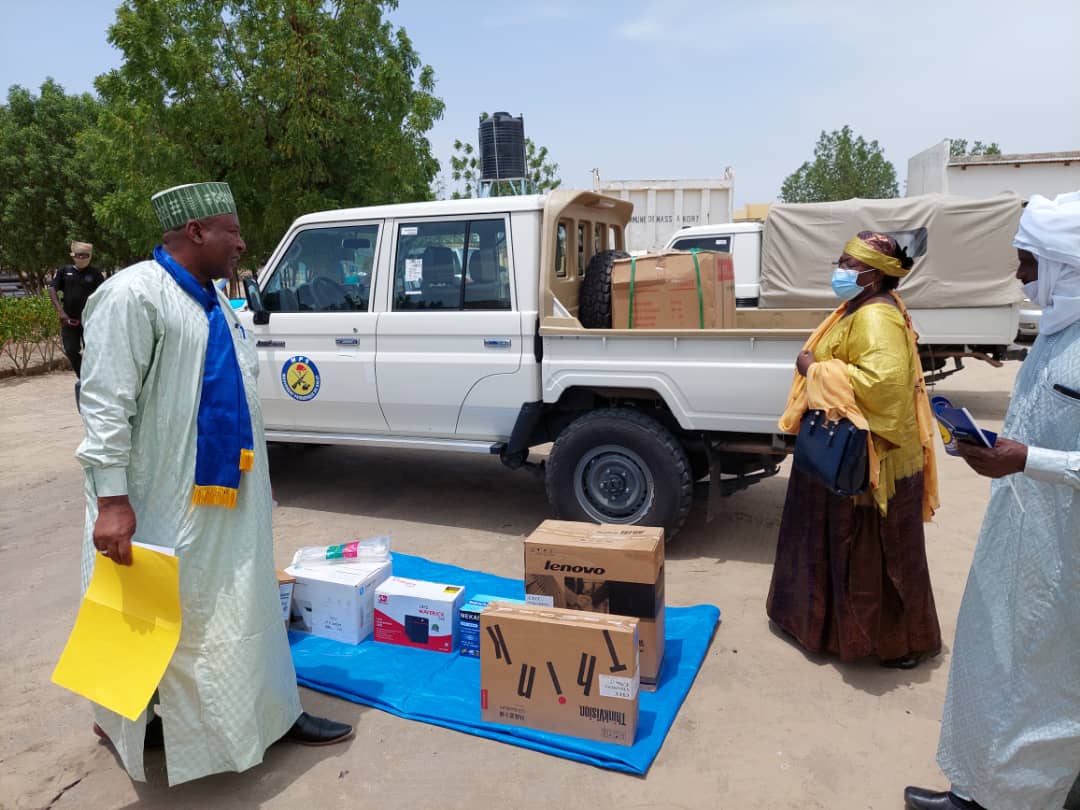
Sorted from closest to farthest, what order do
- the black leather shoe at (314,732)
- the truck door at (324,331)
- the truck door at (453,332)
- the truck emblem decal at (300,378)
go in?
the black leather shoe at (314,732), the truck door at (453,332), the truck door at (324,331), the truck emblem decal at (300,378)

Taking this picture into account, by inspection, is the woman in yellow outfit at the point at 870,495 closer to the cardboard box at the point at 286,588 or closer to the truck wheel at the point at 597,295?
the truck wheel at the point at 597,295

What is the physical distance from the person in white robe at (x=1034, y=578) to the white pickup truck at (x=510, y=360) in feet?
6.63

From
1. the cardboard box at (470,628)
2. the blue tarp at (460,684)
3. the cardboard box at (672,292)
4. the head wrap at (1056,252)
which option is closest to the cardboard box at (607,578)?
the blue tarp at (460,684)

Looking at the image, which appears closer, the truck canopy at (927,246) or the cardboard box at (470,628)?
the cardboard box at (470,628)

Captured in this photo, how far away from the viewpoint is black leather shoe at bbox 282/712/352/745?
2.83 metres

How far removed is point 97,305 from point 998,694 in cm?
284

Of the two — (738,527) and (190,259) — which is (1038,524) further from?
(738,527)

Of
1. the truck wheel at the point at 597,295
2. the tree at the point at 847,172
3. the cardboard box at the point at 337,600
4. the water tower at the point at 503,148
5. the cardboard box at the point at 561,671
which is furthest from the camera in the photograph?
the tree at the point at 847,172

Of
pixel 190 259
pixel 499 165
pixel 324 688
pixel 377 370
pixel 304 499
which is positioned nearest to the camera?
pixel 190 259

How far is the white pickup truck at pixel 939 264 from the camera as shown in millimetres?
8555

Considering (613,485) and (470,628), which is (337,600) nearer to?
(470,628)

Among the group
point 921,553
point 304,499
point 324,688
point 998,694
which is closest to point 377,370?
point 304,499

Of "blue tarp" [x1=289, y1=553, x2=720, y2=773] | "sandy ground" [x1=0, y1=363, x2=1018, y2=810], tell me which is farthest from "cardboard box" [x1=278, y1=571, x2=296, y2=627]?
"sandy ground" [x1=0, y1=363, x2=1018, y2=810]

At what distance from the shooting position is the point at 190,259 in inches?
97.4
